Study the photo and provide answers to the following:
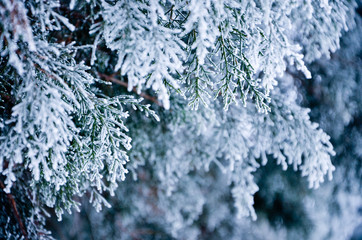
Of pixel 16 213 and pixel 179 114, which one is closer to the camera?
pixel 16 213

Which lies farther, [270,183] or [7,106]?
[270,183]

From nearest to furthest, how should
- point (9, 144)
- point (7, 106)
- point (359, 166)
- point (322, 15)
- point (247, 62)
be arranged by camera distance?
point (9, 144) < point (247, 62) < point (7, 106) < point (322, 15) < point (359, 166)

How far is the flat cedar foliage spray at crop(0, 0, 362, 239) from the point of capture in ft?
5.57

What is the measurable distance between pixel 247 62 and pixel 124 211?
12.9 ft

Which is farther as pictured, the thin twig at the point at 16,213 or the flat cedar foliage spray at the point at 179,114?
the thin twig at the point at 16,213

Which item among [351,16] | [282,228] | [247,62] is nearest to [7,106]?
[247,62]

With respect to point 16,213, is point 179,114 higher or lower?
higher

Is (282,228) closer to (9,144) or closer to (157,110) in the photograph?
(157,110)

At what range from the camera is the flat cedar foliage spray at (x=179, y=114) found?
1.70 meters

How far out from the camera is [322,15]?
2.66 m

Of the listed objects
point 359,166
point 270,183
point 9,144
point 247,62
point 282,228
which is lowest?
point 282,228

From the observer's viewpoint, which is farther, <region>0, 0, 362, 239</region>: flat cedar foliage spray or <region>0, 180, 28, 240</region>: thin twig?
<region>0, 180, 28, 240</region>: thin twig

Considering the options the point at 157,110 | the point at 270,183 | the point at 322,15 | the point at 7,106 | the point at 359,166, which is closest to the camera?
the point at 7,106

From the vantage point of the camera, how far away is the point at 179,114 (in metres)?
3.15
